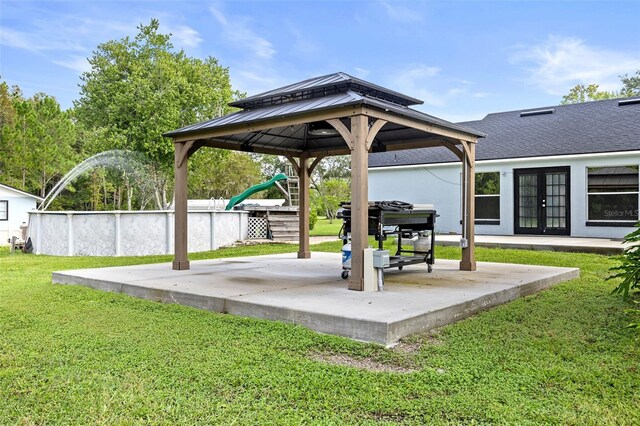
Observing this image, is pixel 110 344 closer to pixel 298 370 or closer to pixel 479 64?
pixel 298 370

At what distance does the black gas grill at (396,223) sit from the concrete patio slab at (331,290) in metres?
0.25

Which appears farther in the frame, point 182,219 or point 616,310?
point 182,219

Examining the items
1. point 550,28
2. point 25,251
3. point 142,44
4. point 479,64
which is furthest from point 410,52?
point 25,251

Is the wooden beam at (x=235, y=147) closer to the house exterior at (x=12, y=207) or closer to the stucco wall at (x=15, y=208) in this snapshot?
the stucco wall at (x=15, y=208)

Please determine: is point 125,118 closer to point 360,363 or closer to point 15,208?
point 15,208

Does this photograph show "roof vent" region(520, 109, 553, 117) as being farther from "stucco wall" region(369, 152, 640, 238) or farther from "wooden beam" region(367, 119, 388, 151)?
"wooden beam" region(367, 119, 388, 151)

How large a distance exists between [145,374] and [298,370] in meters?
0.99

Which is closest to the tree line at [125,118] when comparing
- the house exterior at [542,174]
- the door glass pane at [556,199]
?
the house exterior at [542,174]

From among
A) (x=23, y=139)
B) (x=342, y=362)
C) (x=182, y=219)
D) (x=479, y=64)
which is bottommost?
(x=342, y=362)

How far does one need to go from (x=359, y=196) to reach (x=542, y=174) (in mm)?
10340

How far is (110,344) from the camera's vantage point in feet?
12.8

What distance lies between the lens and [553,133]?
1454cm

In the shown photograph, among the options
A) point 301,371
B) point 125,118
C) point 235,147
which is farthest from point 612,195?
point 125,118

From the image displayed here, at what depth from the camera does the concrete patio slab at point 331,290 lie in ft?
13.7
